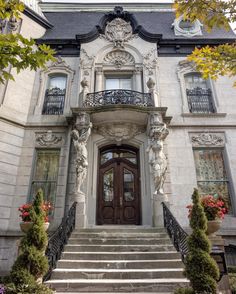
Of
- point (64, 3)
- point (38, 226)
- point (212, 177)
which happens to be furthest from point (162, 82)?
point (64, 3)

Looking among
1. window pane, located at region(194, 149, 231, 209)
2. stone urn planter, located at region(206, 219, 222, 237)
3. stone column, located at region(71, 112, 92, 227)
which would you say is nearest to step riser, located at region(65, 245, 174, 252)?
stone urn planter, located at region(206, 219, 222, 237)

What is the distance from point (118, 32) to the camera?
39.9 feet

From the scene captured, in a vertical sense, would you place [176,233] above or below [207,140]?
below

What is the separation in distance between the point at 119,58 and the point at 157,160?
6051 mm

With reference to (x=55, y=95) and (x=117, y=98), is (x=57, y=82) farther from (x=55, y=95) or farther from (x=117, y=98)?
(x=117, y=98)

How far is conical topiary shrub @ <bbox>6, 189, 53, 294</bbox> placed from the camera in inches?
154

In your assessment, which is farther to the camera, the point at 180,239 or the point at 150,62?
the point at 150,62

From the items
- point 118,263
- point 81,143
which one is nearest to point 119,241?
point 118,263

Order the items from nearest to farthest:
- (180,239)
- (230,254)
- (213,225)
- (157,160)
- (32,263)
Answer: (32,263), (180,239), (213,225), (230,254), (157,160)

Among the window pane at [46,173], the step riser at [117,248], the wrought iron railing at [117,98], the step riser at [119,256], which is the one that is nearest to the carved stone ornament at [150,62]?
the wrought iron railing at [117,98]

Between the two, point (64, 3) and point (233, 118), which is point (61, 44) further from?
point (233, 118)

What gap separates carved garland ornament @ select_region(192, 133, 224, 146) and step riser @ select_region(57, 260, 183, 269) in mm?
5376

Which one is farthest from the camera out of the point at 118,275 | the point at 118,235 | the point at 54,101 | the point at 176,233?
the point at 54,101

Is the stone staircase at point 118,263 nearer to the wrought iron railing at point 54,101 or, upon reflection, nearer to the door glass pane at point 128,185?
the door glass pane at point 128,185
